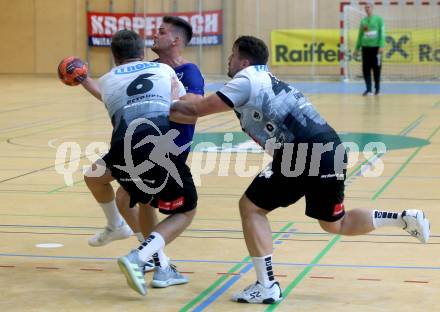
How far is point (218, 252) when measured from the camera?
303 inches

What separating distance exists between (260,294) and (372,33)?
17.9 meters

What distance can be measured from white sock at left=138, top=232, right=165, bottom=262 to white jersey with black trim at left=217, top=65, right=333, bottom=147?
91 cm

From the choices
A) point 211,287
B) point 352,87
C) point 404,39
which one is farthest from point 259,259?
point 404,39

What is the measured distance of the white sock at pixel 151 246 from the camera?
20.2ft

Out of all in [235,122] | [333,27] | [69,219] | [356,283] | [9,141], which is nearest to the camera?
[356,283]

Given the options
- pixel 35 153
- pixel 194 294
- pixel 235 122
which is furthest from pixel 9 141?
pixel 194 294

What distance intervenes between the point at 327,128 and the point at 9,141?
984 centimetres

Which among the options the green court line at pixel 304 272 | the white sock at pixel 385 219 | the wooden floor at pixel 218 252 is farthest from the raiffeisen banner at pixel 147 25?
the white sock at pixel 385 219

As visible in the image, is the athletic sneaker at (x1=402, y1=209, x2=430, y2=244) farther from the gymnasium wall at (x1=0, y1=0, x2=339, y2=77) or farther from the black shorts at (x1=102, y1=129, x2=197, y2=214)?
the gymnasium wall at (x1=0, y1=0, x2=339, y2=77)

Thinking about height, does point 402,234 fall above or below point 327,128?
below

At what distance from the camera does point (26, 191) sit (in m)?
10.7

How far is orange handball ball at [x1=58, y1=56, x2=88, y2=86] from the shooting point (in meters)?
6.93

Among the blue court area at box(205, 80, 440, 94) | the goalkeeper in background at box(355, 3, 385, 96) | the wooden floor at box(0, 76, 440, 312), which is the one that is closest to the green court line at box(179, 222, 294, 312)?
the wooden floor at box(0, 76, 440, 312)

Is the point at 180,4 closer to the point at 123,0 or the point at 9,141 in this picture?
the point at 123,0
